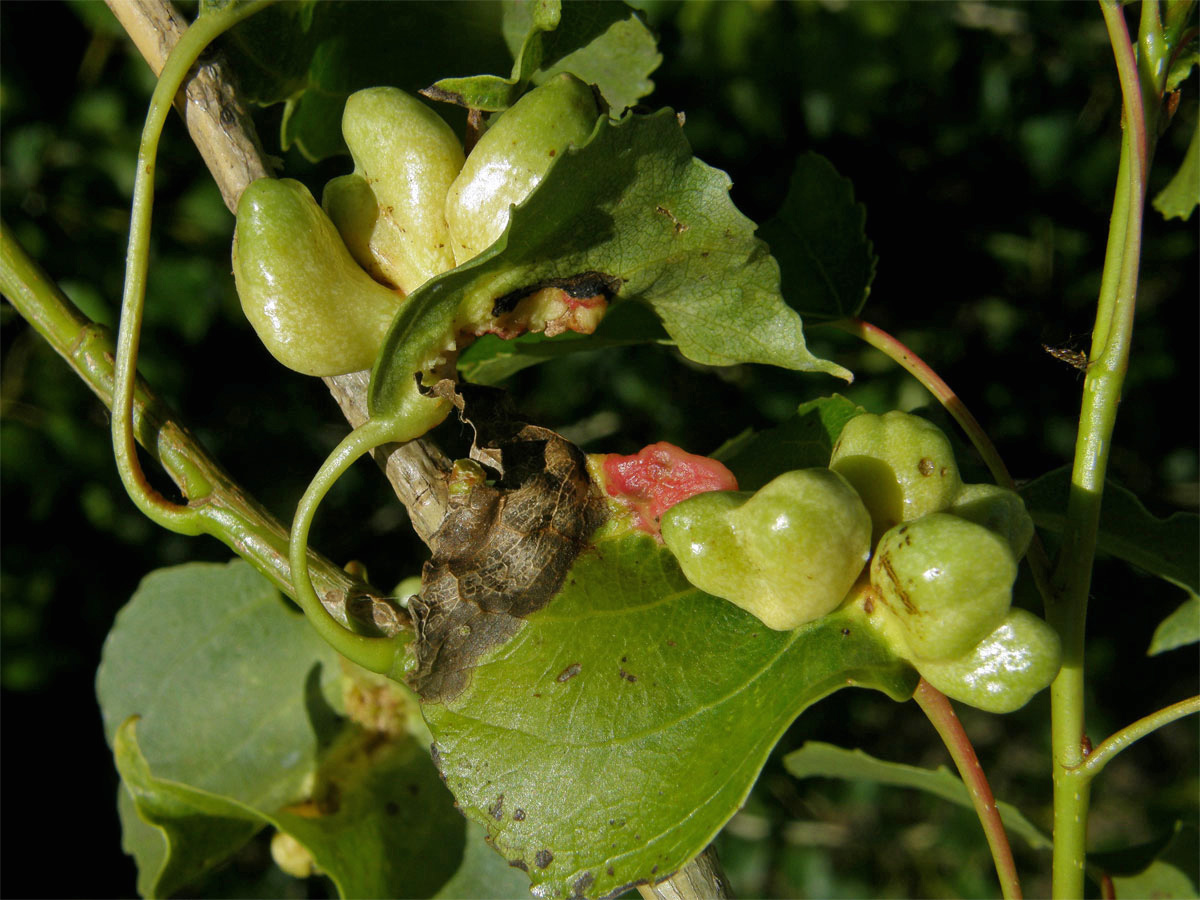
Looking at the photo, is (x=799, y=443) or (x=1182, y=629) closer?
(x=799, y=443)

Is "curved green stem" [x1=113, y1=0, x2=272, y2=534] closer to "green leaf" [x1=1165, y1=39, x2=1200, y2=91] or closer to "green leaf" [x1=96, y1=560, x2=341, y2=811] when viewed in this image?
"green leaf" [x1=96, y1=560, x2=341, y2=811]

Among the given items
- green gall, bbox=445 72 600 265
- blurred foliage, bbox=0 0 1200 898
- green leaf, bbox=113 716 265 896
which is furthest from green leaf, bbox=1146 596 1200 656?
green leaf, bbox=113 716 265 896

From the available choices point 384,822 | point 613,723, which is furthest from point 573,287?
point 384,822

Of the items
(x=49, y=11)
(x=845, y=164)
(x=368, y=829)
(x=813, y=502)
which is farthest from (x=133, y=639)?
(x=845, y=164)

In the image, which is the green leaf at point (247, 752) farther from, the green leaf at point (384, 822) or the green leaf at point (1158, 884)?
the green leaf at point (1158, 884)

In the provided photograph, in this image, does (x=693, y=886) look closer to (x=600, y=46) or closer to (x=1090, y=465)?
(x=1090, y=465)

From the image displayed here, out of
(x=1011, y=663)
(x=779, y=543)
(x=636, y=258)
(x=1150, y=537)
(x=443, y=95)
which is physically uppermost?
(x=443, y=95)
